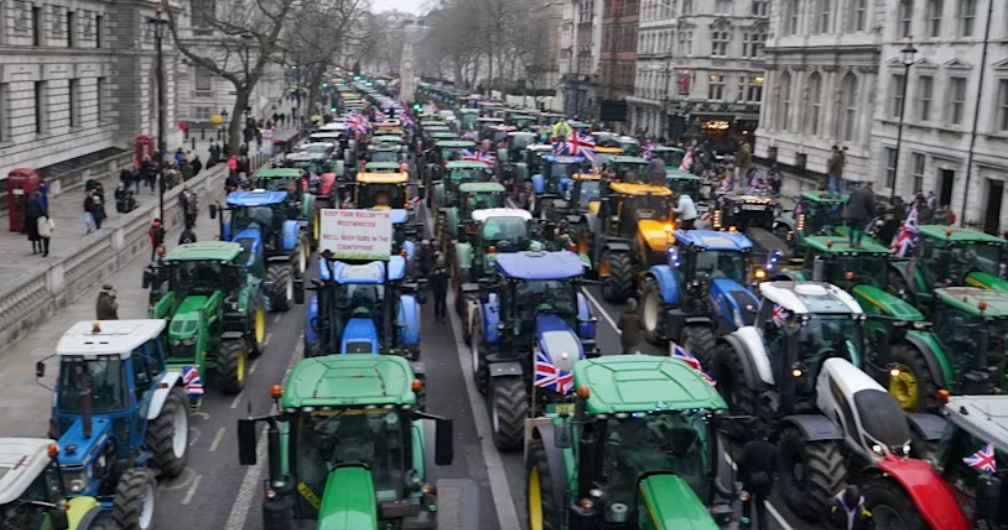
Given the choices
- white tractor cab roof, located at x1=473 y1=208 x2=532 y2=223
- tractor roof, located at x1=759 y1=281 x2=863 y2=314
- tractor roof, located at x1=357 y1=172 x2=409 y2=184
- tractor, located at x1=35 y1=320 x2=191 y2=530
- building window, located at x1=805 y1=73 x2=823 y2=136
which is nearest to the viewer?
tractor, located at x1=35 y1=320 x2=191 y2=530

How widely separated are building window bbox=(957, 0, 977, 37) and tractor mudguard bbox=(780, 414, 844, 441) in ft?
91.6

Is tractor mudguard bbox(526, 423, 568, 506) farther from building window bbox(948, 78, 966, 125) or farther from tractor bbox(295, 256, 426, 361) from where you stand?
building window bbox(948, 78, 966, 125)

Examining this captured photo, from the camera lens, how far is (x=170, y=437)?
12.6 m

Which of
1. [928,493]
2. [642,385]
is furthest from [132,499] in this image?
[928,493]

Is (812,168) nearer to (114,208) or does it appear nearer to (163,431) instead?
(114,208)

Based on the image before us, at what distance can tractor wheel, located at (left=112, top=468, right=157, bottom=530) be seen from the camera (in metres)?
10.4

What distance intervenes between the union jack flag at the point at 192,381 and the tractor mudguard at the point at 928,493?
31.0ft

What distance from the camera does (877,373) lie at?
14844 mm

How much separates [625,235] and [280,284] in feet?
26.9

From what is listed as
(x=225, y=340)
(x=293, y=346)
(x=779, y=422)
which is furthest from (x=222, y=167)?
(x=779, y=422)

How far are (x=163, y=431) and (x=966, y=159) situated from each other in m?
30.8

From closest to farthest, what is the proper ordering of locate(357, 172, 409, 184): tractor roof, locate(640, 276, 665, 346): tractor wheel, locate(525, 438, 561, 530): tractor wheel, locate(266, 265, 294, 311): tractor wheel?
locate(525, 438, 561, 530): tractor wheel, locate(640, 276, 665, 346): tractor wheel, locate(266, 265, 294, 311): tractor wheel, locate(357, 172, 409, 184): tractor roof

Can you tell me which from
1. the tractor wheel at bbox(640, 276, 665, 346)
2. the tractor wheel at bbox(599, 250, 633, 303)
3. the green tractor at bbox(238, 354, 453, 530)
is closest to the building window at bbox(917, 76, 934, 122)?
the tractor wheel at bbox(599, 250, 633, 303)

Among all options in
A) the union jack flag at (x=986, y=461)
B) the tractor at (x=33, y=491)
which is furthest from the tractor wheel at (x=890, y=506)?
the tractor at (x=33, y=491)
